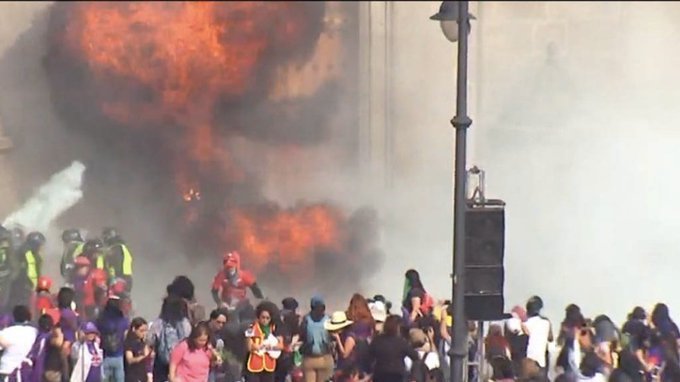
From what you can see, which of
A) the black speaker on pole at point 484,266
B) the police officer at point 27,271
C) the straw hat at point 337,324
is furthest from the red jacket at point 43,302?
the black speaker on pole at point 484,266

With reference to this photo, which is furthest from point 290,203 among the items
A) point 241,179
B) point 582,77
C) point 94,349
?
point 94,349

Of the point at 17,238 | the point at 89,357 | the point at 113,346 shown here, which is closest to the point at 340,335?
the point at 113,346

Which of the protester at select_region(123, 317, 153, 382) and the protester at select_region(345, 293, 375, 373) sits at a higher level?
the protester at select_region(345, 293, 375, 373)

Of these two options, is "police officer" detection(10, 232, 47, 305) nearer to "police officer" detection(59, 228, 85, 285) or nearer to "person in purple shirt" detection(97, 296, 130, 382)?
"police officer" detection(59, 228, 85, 285)

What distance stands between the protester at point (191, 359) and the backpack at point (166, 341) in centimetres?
37

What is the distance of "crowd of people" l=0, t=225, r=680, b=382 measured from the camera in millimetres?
13258

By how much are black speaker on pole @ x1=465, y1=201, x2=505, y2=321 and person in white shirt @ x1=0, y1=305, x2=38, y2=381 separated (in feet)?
12.3

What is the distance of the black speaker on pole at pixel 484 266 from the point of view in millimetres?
12141

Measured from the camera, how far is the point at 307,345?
551 inches

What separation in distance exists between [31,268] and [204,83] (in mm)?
5169

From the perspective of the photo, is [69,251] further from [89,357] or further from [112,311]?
[89,357]

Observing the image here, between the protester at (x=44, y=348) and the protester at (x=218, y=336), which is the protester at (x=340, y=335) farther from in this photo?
the protester at (x=44, y=348)

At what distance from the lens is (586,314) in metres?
19.7

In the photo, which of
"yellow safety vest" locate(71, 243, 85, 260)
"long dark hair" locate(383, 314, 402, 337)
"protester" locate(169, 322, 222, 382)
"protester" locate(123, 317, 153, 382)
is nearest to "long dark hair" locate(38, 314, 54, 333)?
"protester" locate(123, 317, 153, 382)
